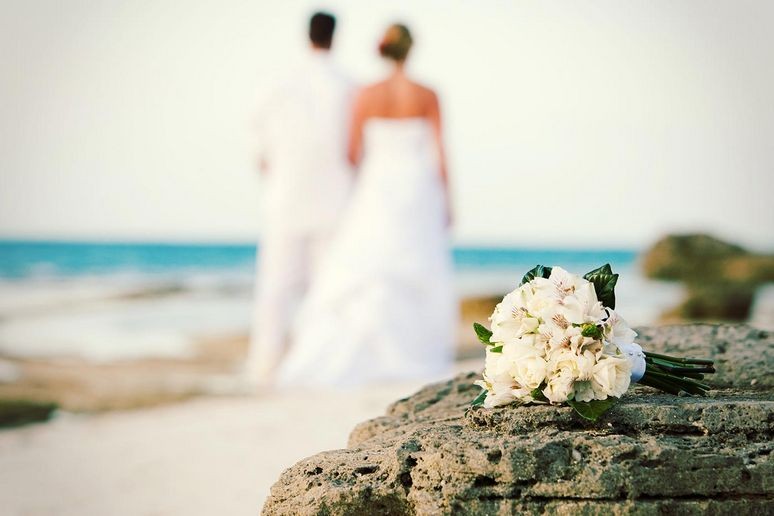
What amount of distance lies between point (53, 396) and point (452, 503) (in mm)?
7616

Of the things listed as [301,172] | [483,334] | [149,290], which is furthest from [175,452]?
[149,290]

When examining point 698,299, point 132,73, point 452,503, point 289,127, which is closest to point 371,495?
point 452,503

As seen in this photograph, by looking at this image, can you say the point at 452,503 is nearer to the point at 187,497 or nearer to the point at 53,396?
the point at 187,497

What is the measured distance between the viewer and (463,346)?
480 inches

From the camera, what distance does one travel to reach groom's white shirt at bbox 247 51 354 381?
327 inches

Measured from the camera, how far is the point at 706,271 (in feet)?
46.2

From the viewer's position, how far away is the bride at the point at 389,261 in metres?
7.64

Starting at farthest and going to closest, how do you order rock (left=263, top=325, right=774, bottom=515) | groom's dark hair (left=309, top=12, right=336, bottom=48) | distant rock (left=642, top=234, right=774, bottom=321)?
1. distant rock (left=642, top=234, right=774, bottom=321)
2. groom's dark hair (left=309, top=12, right=336, bottom=48)
3. rock (left=263, top=325, right=774, bottom=515)

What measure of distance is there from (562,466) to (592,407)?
0.16m

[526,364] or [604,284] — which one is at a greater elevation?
[604,284]

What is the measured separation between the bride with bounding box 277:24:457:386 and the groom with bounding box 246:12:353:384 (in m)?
0.41

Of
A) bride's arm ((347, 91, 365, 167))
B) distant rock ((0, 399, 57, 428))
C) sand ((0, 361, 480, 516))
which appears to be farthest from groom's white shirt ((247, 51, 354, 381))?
distant rock ((0, 399, 57, 428))

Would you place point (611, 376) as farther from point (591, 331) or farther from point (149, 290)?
point (149, 290)

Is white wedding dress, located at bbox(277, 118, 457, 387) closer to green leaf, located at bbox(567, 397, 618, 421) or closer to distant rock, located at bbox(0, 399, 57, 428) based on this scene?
distant rock, located at bbox(0, 399, 57, 428)
